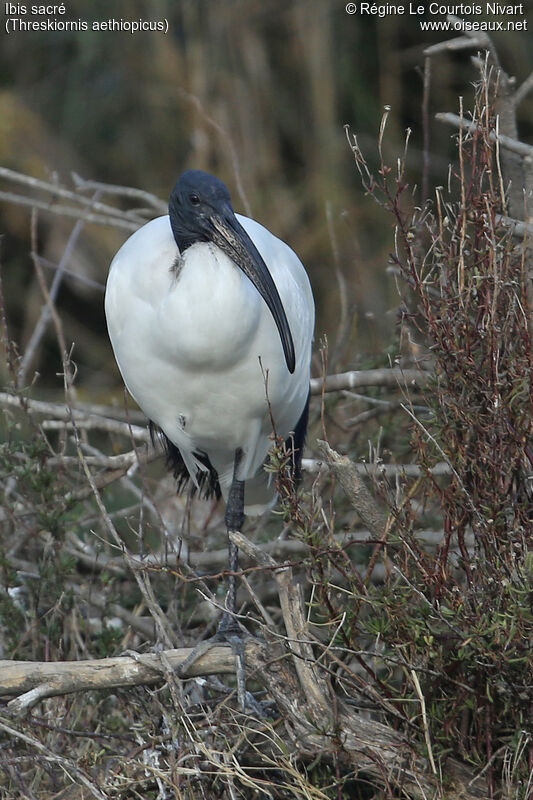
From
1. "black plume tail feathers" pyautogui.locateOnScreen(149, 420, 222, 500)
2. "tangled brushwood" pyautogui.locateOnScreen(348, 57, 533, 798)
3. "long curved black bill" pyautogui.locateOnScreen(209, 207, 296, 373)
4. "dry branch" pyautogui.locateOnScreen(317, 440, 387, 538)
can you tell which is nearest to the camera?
"tangled brushwood" pyautogui.locateOnScreen(348, 57, 533, 798)

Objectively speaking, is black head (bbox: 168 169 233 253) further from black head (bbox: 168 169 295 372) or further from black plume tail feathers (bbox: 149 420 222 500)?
black plume tail feathers (bbox: 149 420 222 500)

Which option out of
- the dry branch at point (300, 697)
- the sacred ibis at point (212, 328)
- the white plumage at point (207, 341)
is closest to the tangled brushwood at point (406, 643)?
the dry branch at point (300, 697)

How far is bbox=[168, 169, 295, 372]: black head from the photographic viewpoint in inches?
106

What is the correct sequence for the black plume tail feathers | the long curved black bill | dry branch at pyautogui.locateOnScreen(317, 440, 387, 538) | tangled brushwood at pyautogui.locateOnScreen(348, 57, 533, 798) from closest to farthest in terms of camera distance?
tangled brushwood at pyautogui.locateOnScreen(348, 57, 533, 798) < dry branch at pyautogui.locateOnScreen(317, 440, 387, 538) < the long curved black bill < the black plume tail feathers

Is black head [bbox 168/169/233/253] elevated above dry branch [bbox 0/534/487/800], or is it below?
above

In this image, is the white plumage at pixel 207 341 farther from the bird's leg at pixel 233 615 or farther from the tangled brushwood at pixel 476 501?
the tangled brushwood at pixel 476 501

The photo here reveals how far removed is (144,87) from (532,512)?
4.87 m

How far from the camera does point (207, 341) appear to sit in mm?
2729

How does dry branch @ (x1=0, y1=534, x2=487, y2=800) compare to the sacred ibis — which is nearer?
dry branch @ (x1=0, y1=534, x2=487, y2=800)

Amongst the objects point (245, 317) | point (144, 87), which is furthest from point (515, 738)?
point (144, 87)

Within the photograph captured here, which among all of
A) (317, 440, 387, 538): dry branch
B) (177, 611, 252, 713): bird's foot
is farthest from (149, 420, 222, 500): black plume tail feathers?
(317, 440, 387, 538): dry branch

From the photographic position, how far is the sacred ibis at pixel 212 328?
2.71 meters

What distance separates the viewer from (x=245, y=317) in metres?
2.75

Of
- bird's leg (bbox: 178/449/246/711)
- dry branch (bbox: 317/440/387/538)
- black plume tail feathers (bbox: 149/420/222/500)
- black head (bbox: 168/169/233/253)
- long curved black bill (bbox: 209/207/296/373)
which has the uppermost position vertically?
black head (bbox: 168/169/233/253)
